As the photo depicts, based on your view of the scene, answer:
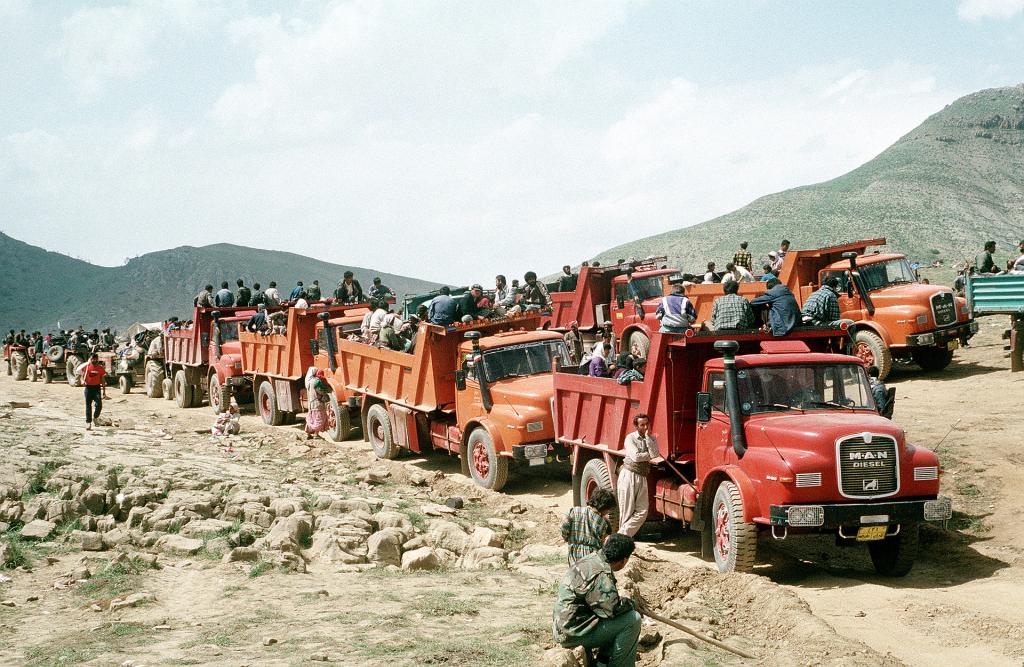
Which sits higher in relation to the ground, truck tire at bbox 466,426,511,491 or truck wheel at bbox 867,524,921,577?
truck tire at bbox 466,426,511,491

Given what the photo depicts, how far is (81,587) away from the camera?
894cm

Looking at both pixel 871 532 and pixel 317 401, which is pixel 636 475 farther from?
pixel 317 401

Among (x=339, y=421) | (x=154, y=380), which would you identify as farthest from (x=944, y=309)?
(x=154, y=380)

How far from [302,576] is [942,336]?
13.3 metres

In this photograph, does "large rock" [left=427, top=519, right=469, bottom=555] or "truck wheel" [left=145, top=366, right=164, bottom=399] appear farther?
"truck wheel" [left=145, top=366, right=164, bottom=399]

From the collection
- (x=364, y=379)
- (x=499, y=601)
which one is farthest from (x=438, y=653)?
(x=364, y=379)

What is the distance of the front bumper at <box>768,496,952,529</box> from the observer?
851 centimetres

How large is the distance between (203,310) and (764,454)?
18.9 metres

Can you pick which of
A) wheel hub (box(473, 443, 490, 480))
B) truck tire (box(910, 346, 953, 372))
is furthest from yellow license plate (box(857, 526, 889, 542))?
truck tire (box(910, 346, 953, 372))

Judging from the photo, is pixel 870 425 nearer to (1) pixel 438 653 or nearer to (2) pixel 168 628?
(1) pixel 438 653

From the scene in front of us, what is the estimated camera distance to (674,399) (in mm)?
10336

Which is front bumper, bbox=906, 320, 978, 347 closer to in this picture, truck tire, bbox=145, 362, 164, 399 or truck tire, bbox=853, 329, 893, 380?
truck tire, bbox=853, 329, 893, 380

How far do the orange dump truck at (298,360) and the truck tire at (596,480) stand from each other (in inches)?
311

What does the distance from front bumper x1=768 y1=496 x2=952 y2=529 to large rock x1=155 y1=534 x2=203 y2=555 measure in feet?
19.1
